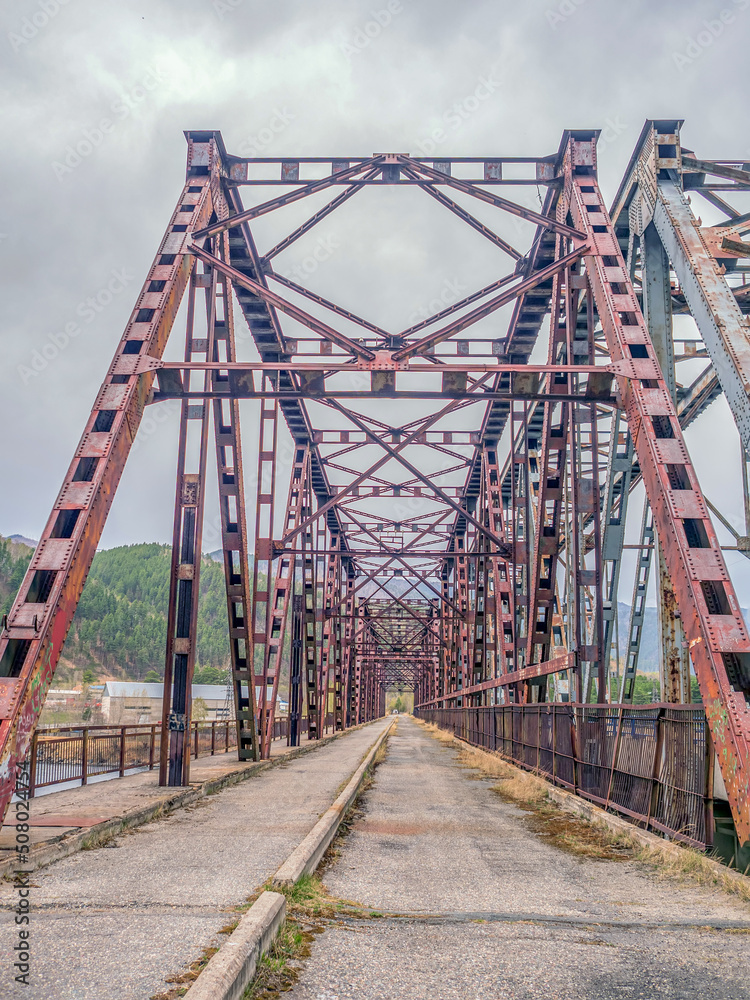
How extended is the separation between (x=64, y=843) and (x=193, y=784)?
5555 millimetres

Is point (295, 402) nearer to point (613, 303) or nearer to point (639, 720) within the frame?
point (613, 303)

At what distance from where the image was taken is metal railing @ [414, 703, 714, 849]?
7515 mm

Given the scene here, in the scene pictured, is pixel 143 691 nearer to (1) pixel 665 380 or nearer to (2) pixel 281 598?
(2) pixel 281 598

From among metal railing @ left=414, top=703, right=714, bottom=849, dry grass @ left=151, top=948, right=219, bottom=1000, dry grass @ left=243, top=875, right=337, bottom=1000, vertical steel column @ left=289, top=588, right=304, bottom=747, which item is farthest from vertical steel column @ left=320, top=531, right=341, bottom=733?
dry grass @ left=151, top=948, right=219, bottom=1000

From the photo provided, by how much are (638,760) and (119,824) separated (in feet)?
19.2

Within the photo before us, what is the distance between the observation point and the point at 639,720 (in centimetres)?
932

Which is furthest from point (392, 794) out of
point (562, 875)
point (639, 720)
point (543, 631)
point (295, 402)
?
point (295, 402)

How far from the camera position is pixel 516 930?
5.14 meters

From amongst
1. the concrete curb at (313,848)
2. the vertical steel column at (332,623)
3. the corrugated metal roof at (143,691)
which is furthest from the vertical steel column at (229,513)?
the corrugated metal roof at (143,691)

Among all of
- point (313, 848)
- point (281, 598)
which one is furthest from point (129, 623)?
point (313, 848)

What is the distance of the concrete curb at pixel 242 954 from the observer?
11.7 feet

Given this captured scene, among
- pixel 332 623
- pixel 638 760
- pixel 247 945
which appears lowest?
pixel 247 945

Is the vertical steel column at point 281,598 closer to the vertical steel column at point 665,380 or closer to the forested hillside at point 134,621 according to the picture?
the vertical steel column at point 665,380

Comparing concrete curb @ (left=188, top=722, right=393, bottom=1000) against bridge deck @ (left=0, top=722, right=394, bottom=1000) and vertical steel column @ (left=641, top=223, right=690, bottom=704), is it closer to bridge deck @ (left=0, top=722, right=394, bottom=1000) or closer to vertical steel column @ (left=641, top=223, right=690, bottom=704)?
bridge deck @ (left=0, top=722, right=394, bottom=1000)
